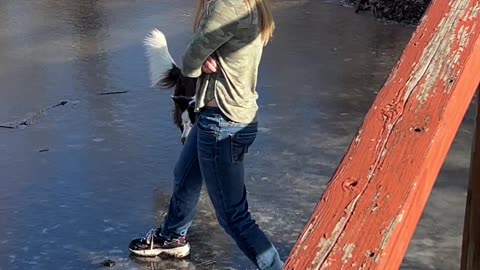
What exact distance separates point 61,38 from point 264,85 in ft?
9.05

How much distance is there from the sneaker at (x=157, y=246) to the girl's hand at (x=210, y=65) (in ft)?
3.50

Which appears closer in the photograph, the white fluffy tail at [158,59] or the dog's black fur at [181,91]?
the dog's black fur at [181,91]

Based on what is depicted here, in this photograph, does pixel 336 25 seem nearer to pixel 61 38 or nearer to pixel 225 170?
pixel 61 38

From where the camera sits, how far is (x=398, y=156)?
5.63ft

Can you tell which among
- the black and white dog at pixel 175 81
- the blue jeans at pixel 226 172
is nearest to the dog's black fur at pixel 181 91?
the black and white dog at pixel 175 81

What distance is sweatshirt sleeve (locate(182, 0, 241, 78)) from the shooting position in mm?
3416

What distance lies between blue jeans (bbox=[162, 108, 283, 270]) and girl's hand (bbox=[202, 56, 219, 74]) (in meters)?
0.17

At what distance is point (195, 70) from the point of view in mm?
3549

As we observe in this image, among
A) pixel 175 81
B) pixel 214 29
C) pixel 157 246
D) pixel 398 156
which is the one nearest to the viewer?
pixel 398 156

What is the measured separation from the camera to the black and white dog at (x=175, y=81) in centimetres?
517

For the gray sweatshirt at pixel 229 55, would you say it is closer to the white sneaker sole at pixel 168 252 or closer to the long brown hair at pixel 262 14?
the long brown hair at pixel 262 14

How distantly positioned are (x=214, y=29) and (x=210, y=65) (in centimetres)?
17

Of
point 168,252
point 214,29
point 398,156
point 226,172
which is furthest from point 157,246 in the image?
point 398,156

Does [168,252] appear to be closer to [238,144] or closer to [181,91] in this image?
[238,144]
